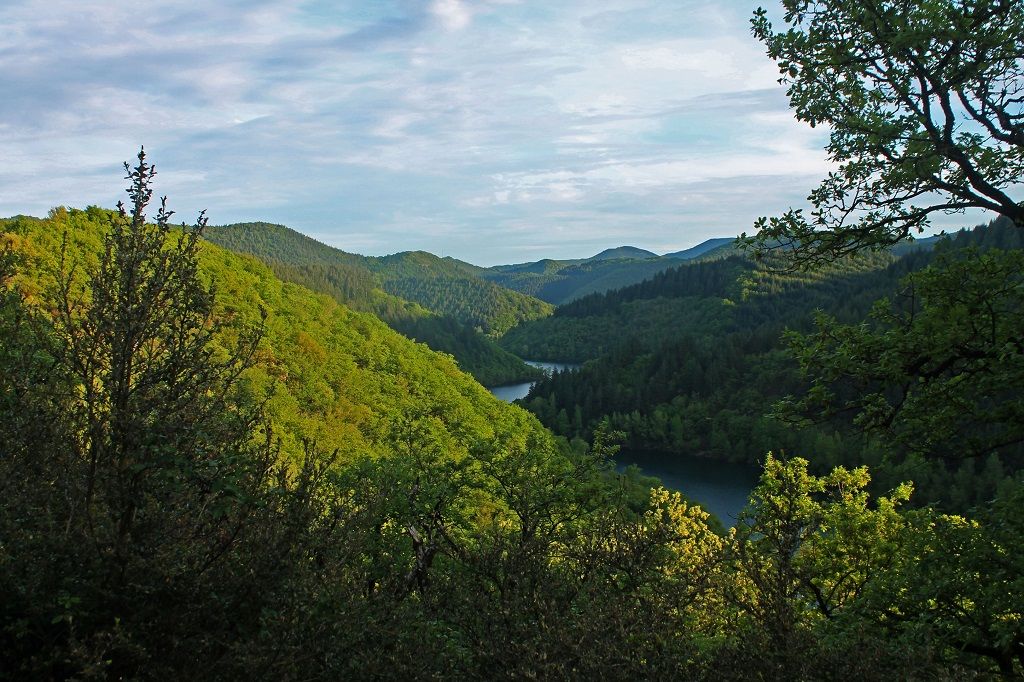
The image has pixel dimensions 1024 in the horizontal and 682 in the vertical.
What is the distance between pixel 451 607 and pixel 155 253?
4615mm

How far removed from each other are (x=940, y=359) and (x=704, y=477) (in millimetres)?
83628

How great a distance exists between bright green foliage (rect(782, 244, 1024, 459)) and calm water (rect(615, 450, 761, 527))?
192ft

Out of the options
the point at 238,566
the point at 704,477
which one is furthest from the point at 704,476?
the point at 238,566

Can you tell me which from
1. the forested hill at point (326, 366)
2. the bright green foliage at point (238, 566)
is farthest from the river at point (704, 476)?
the bright green foliage at point (238, 566)

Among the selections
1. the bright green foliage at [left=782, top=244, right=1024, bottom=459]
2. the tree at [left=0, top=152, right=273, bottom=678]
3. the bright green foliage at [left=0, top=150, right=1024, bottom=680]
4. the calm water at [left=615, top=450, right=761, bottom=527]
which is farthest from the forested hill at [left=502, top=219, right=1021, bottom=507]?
the tree at [left=0, top=152, right=273, bottom=678]

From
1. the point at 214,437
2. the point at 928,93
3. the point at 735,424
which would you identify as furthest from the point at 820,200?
the point at 735,424

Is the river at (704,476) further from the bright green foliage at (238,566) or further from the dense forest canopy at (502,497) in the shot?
the bright green foliage at (238,566)

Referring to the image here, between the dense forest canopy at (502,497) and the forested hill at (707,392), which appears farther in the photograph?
the forested hill at (707,392)

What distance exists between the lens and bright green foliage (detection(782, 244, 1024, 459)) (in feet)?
26.6

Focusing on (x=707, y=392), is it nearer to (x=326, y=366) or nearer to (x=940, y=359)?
(x=326, y=366)

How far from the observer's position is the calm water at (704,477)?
74.2m

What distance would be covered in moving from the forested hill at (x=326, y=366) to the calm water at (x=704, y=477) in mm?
24000

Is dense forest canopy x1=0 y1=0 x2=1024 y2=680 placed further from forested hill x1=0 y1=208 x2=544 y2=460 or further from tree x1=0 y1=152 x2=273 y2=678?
forested hill x1=0 y1=208 x2=544 y2=460

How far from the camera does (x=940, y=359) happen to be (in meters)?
8.30
